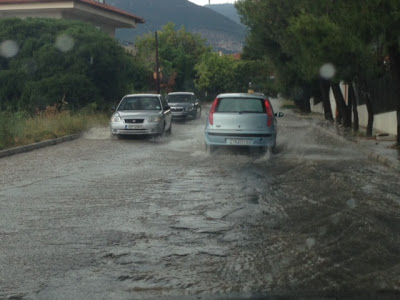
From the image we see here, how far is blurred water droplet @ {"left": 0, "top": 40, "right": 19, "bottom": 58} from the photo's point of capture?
38.2 meters

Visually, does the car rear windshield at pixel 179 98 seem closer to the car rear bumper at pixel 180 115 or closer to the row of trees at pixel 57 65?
the car rear bumper at pixel 180 115

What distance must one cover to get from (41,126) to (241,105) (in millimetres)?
9622

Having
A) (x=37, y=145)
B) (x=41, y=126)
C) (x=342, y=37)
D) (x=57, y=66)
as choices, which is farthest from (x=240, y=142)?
(x=57, y=66)

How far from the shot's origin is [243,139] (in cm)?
1620

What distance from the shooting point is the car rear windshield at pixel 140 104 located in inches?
914

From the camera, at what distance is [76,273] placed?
19.0ft

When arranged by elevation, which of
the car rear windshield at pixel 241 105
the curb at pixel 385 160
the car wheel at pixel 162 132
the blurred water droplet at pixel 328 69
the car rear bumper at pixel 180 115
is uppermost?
the blurred water droplet at pixel 328 69

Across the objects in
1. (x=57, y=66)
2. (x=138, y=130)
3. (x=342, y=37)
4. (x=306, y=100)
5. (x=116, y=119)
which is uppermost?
(x=342, y=37)

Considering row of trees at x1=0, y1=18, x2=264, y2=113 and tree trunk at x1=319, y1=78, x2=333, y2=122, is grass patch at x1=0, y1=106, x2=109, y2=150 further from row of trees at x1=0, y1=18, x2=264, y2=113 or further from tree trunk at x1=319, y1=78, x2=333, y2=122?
tree trunk at x1=319, y1=78, x2=333, y2=122

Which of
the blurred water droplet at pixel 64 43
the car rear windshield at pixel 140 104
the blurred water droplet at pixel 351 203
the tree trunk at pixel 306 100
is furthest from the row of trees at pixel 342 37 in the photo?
the tree trunk at pixel 306 100

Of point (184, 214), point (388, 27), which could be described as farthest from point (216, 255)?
Answer: point (388, 27)

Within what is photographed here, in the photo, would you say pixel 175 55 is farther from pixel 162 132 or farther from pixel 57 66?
pixel 162 132

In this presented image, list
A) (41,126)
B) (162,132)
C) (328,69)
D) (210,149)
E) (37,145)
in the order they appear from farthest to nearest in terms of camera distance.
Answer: (41,126) < (162,132) < (328,69) < (37,145) < (210,149)

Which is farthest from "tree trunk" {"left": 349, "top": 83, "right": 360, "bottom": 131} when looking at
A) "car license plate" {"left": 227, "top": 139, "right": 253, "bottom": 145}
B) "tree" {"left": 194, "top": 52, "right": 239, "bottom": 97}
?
"tree" {"left": 194, "top": 52, "right": 239, "bottom": 97}
